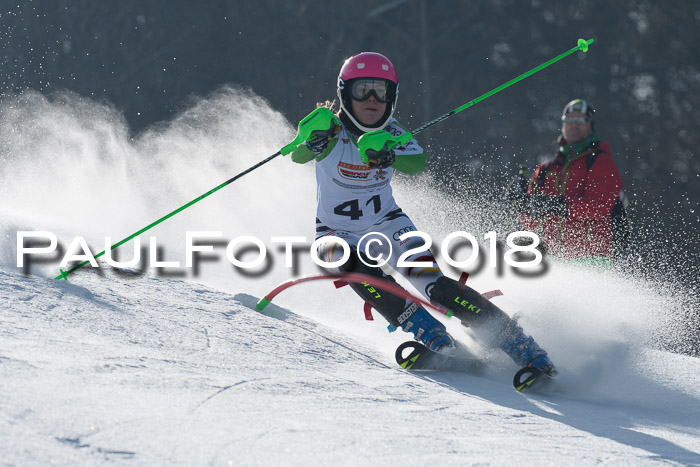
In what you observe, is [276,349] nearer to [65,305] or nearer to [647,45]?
[65,305]

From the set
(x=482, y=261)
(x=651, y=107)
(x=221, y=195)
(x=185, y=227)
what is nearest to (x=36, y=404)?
(x=482, y=261)

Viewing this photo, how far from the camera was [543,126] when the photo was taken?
19.0 metres

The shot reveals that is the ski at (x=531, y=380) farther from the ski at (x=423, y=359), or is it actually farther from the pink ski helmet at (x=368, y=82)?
the pink ski helmet at (x=368, y=82)

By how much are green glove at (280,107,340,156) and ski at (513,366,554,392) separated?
1478 millimetres

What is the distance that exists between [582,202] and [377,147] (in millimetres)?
2072

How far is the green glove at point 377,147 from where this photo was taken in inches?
164

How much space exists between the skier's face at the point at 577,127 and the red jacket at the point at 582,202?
8cm

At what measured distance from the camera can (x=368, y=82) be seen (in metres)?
4.48

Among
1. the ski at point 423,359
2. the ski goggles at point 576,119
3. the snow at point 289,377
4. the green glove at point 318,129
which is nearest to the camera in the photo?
the snow at point 289,377

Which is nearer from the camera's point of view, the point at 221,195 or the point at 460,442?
the point at 460,442

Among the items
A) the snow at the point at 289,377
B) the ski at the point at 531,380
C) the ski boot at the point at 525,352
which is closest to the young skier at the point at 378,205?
the ski boot at the point at 525,352

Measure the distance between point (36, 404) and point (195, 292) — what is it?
261cm

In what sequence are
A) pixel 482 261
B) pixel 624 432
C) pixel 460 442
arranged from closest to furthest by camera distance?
1. pixel 460 442
2. pixel 624 432
3. pixel 482 261

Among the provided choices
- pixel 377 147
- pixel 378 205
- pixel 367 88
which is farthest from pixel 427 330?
pixel 367 88
